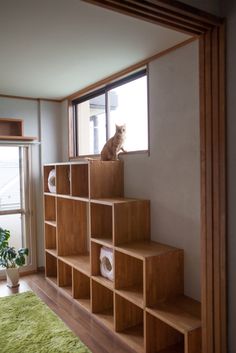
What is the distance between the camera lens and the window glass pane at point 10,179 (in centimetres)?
401

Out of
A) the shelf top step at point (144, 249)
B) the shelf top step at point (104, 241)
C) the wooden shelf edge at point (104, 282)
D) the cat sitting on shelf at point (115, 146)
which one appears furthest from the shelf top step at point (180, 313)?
the cat sitting on shelf at point (115, 146)

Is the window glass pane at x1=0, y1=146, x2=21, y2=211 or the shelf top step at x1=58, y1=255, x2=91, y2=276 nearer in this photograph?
the shelf top step at x1=58, y1=255, x2=91, y2=276

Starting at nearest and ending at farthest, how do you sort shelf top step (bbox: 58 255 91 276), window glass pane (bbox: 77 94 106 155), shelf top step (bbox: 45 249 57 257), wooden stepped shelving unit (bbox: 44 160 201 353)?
1. wooden stepped shelving unit (bbox: 44 160 201 353)
2. shelf top step (bbox: 58 255 91 276)
3. window glass pane (bbox: 77 94 106 155)
4. shelf top step (bbox: 45 249 57 257)

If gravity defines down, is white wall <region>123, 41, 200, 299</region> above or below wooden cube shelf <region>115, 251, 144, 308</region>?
above

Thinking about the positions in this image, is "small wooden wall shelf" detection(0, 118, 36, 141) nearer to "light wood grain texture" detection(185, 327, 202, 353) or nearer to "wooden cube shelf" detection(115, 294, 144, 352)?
"wooden cube shelf" detection(115, 294, 144, 352)

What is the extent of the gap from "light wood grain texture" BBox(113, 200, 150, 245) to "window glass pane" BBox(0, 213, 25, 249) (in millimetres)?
2013

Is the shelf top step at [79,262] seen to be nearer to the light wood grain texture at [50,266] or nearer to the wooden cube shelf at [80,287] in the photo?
the wooden cube shelf at [80,287]

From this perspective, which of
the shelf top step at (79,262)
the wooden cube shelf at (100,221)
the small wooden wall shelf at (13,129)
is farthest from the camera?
the small wooden wall shelf at (13,129)

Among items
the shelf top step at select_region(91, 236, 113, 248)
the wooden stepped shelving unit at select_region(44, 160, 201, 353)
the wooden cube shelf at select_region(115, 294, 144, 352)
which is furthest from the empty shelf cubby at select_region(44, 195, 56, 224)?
the wooden cube shelf at select_region(115, 294, 144, 352)

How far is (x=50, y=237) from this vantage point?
3984mm

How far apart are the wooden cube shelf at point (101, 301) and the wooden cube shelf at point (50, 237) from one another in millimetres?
1187

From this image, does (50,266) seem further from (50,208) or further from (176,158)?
(176,158)

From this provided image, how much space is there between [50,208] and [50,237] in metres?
0.38

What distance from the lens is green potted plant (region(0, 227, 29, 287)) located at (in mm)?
3643
